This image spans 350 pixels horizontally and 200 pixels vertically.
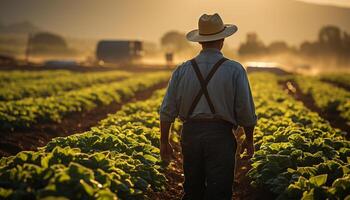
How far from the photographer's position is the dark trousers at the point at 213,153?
554 cm

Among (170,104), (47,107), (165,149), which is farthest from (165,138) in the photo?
(47,107)

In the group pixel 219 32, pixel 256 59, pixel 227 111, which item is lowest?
pixel 256 59

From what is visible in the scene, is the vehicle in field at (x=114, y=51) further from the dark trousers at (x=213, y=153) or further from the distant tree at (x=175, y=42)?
the distant tree at (x=175, y=42)

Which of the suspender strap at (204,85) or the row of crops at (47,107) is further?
the row of crops at (47,107)

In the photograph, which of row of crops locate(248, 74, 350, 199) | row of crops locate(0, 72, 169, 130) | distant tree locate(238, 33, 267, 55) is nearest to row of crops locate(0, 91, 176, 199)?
row of crops locate(248, 74, 350, 199)

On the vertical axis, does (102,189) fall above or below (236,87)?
below

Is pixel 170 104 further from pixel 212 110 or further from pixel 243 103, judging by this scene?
pixel 243 103

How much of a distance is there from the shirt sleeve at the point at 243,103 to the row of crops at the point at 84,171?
1391mm

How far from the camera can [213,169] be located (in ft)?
18.2

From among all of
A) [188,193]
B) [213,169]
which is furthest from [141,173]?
[213,169]

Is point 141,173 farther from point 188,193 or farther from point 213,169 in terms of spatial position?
point 213,169

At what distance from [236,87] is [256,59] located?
309 feet

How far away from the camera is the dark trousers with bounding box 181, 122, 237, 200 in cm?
554

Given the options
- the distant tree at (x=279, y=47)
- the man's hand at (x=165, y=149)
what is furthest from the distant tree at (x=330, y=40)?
the man's hand at (x=165, y=149)
